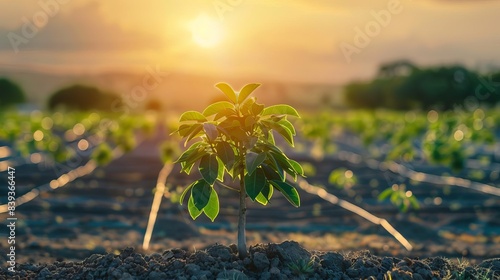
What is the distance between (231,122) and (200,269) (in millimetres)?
696

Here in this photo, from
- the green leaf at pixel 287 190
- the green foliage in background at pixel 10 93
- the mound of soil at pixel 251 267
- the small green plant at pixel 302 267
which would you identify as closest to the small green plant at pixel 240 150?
the green leaf at pixel 287 190

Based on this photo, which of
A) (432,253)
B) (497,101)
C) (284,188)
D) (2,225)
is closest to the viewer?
(284,188)

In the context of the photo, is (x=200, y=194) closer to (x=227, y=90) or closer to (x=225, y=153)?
(x=225, y=153)

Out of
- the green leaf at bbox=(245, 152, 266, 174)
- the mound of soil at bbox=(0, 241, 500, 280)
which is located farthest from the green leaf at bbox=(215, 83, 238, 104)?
the mound of soil at bbox=(0, 241, 500, 280)

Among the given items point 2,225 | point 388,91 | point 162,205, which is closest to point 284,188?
point 2,225

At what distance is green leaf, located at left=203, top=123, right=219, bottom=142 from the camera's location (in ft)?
10.2

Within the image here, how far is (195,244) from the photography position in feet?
18.6

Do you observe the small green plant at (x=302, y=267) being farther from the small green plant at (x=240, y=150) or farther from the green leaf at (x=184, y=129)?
the green leaf at (x=184, y=129)

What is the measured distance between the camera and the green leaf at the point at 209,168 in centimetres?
318

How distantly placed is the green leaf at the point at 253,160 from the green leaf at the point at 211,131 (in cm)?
17

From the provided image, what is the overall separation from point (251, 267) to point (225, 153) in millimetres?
568

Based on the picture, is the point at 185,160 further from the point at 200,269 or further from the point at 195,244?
the point at 195,244

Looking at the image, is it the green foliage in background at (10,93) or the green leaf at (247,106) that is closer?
the green leaf at (247,106)

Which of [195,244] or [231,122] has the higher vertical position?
[231,122]
